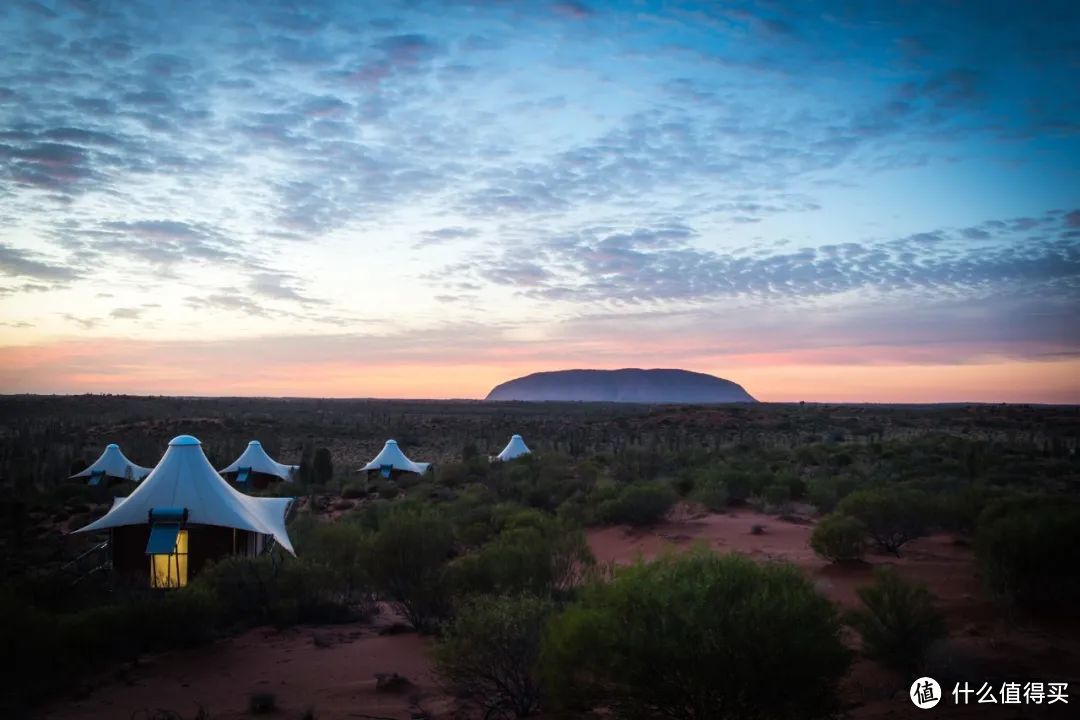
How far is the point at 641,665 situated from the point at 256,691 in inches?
193

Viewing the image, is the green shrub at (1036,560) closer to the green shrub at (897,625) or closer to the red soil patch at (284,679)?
the green shrub at (897,625)

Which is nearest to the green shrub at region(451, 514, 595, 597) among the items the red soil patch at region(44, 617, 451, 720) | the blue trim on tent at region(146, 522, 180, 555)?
the red soil patch at region(44, 617, 451, 720)

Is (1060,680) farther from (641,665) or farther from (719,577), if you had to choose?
(641,665)

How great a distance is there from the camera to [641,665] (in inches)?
207

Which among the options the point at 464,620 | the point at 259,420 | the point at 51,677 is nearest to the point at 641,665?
the point at 464,620

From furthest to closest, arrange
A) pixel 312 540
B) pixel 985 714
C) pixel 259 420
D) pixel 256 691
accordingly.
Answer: pixel 259 420, pixel 312 540, pixel 256 691, pixel 985 714

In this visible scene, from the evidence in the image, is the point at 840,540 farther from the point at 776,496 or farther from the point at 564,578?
the point at 776,496

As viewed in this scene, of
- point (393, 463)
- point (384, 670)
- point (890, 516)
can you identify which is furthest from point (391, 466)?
point (384, 670)

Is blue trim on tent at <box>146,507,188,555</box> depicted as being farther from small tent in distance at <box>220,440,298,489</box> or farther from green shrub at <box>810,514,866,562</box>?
small tent in distance at <box>220,440,298,489</box>

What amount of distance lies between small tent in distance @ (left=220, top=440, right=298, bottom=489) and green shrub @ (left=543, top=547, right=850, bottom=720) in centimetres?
2463

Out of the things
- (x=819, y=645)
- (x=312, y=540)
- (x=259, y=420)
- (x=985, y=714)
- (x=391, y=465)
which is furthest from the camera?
(x=259, y=420)

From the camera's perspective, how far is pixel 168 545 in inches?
531

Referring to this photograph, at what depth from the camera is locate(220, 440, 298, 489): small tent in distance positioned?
27.5 meters
